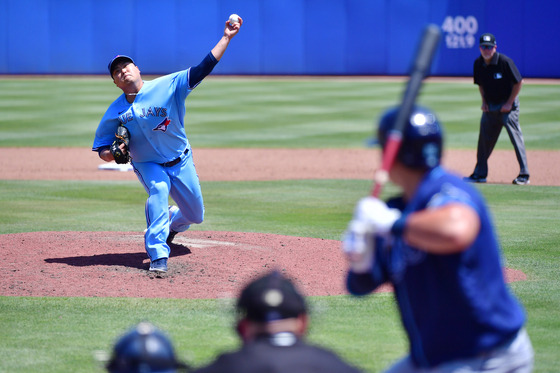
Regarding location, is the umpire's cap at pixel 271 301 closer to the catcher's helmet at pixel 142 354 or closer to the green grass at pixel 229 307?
the catcher's helmet at pixel 142 354

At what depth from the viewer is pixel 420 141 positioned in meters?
2.83

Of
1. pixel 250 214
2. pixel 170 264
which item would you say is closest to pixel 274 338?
pixel 170 264

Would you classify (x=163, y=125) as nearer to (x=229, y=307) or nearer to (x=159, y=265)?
(x=159, y=265)

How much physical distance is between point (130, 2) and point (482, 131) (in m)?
24.8

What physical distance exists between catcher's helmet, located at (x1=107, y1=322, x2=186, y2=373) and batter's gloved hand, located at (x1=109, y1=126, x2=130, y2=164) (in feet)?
15.8

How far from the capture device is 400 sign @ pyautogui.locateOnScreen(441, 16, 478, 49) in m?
33.7

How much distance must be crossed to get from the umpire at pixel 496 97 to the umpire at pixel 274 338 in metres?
10.9

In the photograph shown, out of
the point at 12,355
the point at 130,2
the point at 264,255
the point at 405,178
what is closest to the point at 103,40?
the point at 130,2

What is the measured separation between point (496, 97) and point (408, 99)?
10.6 metres

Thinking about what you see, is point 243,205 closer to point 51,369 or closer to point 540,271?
point 540,271

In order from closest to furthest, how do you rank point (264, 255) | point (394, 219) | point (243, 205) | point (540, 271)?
point (394, 219)
point (540, 271)
point (264, 255)
point (243, 205)

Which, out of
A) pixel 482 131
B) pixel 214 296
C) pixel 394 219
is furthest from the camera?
pixel 482 131

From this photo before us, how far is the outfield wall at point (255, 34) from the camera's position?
1336 inches

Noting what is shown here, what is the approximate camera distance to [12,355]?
524 cm
